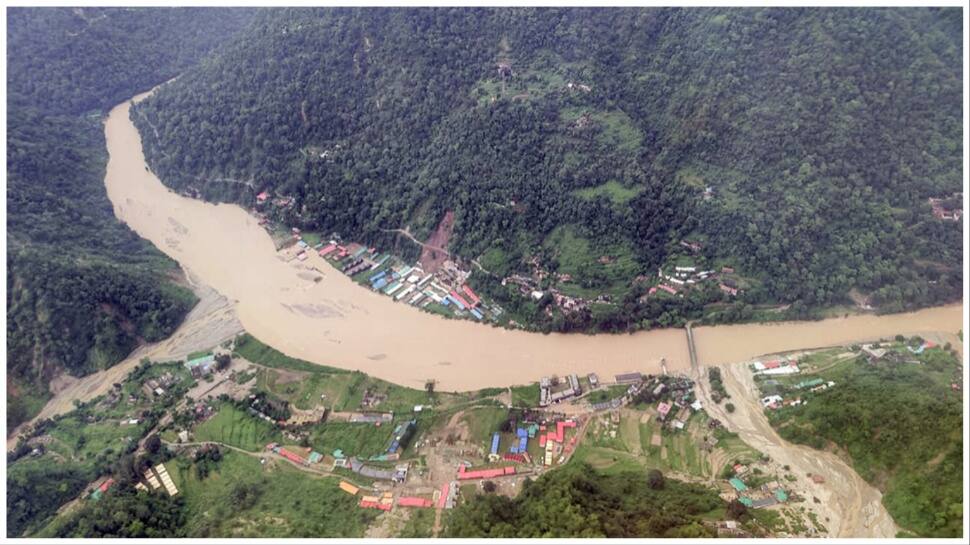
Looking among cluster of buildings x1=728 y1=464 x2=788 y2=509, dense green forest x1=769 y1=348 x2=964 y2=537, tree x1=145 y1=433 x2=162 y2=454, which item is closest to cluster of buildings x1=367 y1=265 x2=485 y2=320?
tree x1=145 y1=433 x2=162 y2=454

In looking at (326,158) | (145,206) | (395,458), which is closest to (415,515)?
(395,458)

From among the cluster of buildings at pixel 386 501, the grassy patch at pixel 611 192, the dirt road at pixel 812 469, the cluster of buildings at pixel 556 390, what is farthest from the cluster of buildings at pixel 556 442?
the grassy patch at pixel 611 192

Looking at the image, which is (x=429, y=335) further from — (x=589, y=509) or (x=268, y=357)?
(x=589, y=509)

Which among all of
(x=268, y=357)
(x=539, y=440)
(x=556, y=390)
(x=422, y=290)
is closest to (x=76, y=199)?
(x=268, y=357)

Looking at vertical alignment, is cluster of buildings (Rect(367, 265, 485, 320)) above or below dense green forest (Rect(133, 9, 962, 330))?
below

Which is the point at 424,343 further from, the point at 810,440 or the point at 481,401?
the point at 810,440

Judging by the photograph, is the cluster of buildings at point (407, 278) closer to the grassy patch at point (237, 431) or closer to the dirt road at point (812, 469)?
the grassy patch at point (237, 431)

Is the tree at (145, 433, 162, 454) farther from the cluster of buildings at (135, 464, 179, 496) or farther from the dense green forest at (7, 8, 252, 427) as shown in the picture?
the dense green forest at (7, 8, 252, 427)
